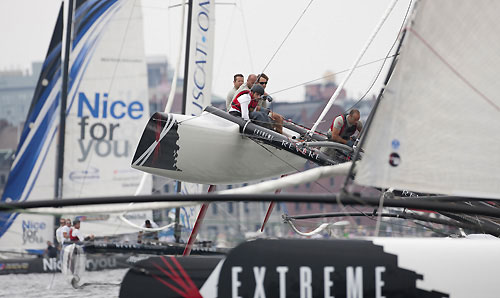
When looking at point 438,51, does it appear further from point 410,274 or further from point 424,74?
point 410,274

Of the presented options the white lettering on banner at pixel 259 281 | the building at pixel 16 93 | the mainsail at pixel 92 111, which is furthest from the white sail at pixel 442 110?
the building at pixel 16 93

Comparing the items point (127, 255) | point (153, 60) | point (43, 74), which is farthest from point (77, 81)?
point (153, 60)

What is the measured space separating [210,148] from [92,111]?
10.0 meters

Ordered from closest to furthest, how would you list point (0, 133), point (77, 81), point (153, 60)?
1. point (77, 81)
2. point (0, 133)
3. point (153, 60)

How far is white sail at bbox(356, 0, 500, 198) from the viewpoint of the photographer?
4.66 metres

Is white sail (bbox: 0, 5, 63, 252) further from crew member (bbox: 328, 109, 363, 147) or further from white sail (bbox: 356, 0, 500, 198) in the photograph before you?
white sail (bbox: 356, 0, 500, 198)

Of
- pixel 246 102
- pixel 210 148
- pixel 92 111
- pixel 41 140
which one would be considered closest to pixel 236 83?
pixel 246 102

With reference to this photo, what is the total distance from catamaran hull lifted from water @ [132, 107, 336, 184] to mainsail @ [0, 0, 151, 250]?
949cm

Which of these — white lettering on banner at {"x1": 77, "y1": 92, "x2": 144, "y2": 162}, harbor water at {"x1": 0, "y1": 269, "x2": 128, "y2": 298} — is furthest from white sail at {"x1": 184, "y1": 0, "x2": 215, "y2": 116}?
harbor water at {"x1": 0, "y1": 269, "x2": 128, "y2": 298}

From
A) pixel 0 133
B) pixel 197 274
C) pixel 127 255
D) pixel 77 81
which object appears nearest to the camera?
pixel 197 274

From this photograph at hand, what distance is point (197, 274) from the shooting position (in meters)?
4.63

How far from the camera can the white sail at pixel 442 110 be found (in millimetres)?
4664

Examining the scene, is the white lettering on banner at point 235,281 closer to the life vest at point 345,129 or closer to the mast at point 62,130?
the life vest at point 345,129

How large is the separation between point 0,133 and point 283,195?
82434 millimetres
